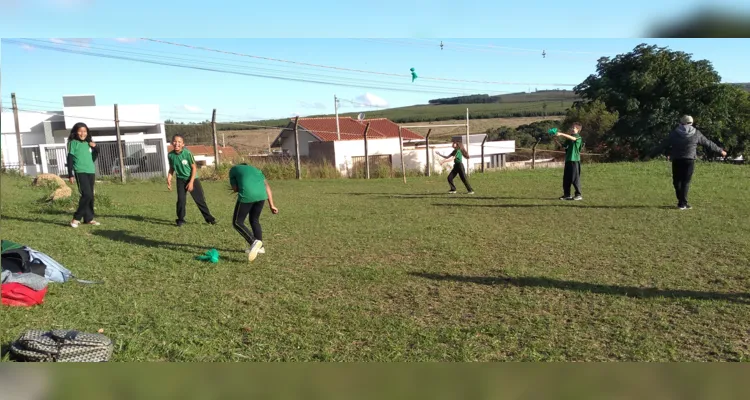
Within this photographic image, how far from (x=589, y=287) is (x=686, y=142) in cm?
590

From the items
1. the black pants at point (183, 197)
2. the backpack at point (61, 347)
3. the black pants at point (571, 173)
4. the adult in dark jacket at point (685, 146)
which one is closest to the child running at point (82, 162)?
the black pants at point (183, 197)

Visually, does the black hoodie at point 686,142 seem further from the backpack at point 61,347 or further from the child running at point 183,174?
the backpack at point 61,347

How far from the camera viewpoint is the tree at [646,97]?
22719mm

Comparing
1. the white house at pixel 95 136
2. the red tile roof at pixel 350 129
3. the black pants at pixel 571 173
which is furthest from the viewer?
the white house at pixel 95 136

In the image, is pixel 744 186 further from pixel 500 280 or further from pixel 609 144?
pixel 609 144

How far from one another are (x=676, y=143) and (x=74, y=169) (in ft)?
34.1

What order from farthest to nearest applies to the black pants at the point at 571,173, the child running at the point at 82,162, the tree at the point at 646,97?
1. the tree at the point at 646,97
2. the black pants at the point at 571,173
3. the child running at the point at 82,162

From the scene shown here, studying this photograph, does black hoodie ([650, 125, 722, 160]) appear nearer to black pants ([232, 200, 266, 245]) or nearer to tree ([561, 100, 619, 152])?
black pants ([232, 200, 266, 245])

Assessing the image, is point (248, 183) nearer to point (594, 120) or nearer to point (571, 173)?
point (571, 173)

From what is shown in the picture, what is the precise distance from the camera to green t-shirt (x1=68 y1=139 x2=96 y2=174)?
8.70 metres

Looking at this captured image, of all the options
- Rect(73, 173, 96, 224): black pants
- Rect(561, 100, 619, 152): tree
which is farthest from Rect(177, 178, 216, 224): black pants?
Rect(561, 100, 619, 152): tree

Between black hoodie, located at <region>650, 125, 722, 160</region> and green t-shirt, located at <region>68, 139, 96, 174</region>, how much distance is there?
9.85m

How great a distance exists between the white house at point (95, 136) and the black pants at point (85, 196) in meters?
13.6

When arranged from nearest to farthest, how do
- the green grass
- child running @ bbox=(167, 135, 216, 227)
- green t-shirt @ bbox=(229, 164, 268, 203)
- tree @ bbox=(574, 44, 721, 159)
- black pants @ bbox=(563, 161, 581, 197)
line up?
the green grass, green t-shirt @ bbox=(229, 164, 268, 203), child running @ bbox=(167, 135, 216, 227), black pants @ bbox=(563, 161, 581, 197), tree @ bbox=(574, 44, 721, 159)
